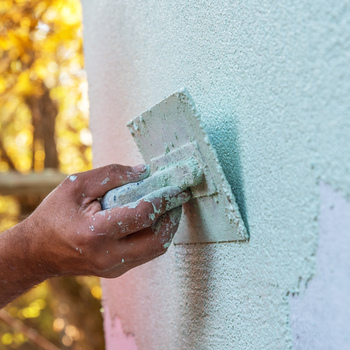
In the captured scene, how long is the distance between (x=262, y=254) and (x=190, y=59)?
0.45 metres

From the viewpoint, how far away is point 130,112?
1.38 metres

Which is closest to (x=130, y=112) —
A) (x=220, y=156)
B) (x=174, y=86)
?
(x=174, y=86)

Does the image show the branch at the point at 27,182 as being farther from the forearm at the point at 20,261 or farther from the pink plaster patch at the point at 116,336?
the forearm at the point at 20,261

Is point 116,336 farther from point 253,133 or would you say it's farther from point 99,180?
point 253,133

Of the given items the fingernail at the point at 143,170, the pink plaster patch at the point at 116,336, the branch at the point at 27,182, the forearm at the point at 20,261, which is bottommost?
the pink plaster patch at the point at 116,336

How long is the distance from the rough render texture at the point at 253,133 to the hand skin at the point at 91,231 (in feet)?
0.43

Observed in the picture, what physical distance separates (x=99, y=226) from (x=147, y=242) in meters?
0.10

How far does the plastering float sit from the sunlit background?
1217 millimetres

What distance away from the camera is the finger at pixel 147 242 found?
89cm

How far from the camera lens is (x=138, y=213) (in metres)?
0.84

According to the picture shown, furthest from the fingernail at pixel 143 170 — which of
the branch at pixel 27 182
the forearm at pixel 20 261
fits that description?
the branch at pixel 27 182

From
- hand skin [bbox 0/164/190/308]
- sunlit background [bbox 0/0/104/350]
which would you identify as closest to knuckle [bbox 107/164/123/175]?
hand skin [bbox 0/164/190/308]

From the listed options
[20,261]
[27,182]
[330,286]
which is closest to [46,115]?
[27,182]

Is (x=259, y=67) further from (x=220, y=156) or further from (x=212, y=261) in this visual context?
(x=212, y=261)
